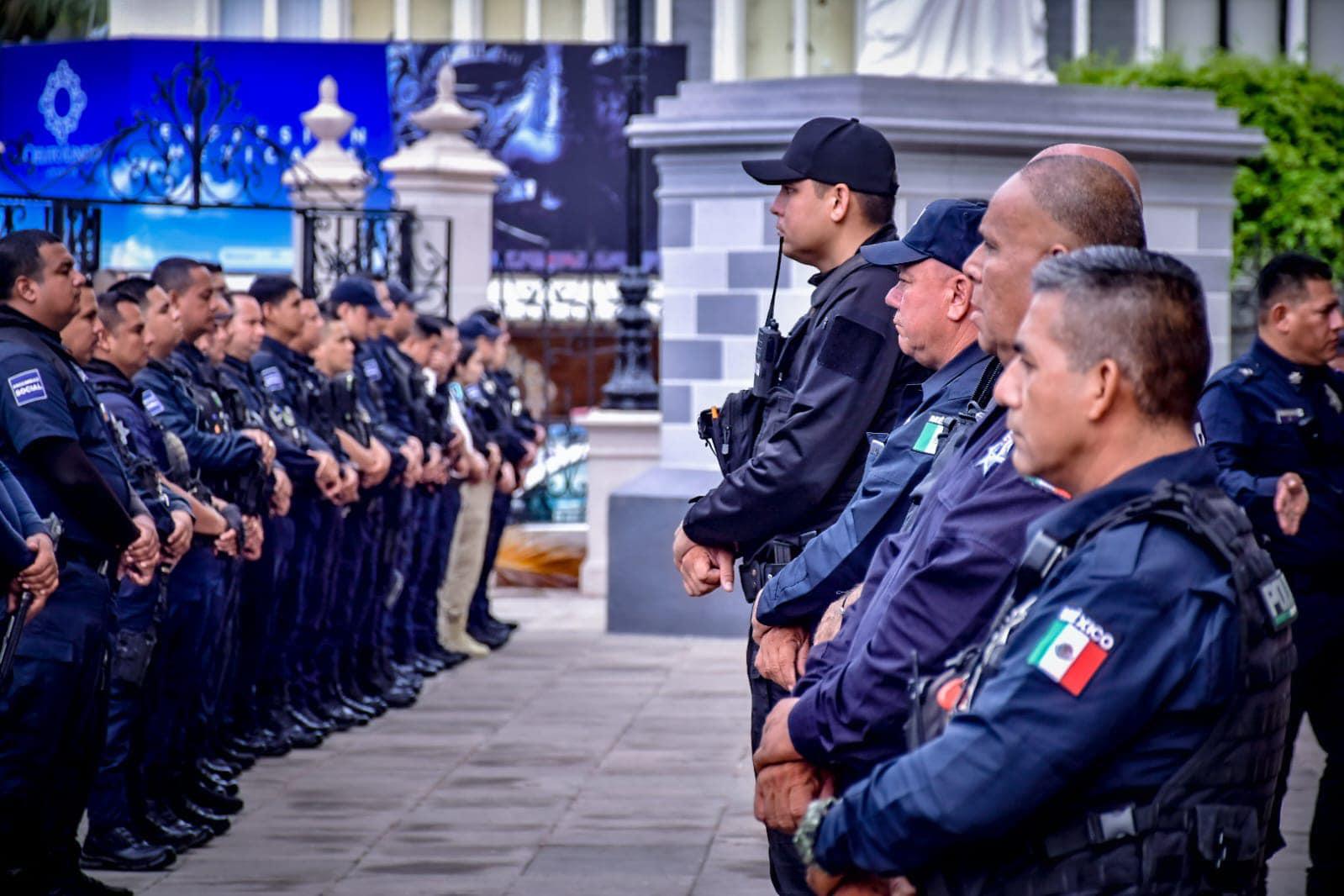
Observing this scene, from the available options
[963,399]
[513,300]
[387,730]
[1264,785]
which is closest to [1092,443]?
[1264,785]

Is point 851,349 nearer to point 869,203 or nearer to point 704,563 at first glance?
point 869,203

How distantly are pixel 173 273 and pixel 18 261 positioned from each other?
214 cm

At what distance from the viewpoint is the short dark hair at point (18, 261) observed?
7.10 m

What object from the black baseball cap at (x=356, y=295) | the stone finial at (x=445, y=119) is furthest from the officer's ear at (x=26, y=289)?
the stone finial at (x=445, y=119)

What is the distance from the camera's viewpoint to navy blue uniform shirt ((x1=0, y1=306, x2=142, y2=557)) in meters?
6.87

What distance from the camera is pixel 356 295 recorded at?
12.3 m

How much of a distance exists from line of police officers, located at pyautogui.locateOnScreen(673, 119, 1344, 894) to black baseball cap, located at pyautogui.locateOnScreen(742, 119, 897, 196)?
0.49m

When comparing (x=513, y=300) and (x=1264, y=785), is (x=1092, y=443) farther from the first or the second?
(x=513, y=300)

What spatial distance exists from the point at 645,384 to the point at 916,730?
13.6m

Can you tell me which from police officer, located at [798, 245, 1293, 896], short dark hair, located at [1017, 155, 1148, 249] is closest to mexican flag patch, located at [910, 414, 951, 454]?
short dark hair, located at [1017, 155, 1148, 249]

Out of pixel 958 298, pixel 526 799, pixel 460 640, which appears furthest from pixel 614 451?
pixel 958 298

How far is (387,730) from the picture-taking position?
11453 mm

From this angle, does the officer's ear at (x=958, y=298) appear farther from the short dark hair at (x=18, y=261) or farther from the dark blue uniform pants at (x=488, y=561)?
the dark blue uniform pants at (x=488, y=561)

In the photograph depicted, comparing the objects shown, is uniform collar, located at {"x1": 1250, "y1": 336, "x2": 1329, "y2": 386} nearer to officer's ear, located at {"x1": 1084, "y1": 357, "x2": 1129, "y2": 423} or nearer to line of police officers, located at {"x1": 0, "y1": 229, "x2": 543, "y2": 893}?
line of police officers, located at {"x1": 0, "y1": 229, "x2": 543, "y2": 893}
